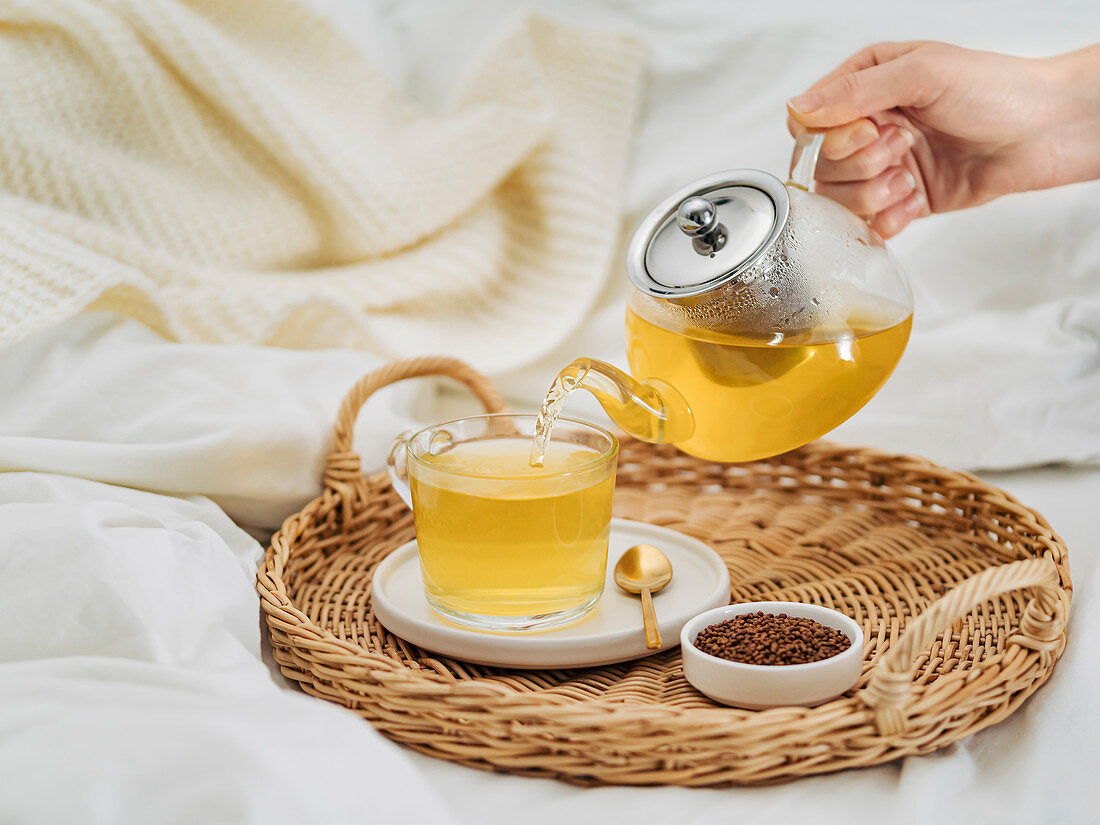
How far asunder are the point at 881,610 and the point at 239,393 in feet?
1.83

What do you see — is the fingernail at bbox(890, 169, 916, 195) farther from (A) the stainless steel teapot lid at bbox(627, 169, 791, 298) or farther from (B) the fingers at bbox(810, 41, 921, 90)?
(A) the stainless steel teapot lid at bbox(627, 169, 791, 298)

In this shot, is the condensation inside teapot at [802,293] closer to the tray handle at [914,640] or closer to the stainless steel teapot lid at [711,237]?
the stainless steel teapot lid at [711,237]

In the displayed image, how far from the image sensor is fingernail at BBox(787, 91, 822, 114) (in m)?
0.74

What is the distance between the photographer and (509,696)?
0.52 m

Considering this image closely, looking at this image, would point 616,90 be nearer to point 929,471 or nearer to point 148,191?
point 148,191

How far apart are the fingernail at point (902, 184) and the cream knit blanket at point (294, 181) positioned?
0.45 m

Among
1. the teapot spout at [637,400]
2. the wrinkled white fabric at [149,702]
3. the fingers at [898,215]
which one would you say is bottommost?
the wrinkled white fabric at [149,702]

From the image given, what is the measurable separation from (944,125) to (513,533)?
577 mm

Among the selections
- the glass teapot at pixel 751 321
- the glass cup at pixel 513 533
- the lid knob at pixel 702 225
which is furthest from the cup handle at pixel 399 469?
the lid knob at pixel 702 225

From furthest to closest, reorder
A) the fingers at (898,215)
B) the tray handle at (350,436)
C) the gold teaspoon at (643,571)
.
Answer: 1. the fingers at (898,215)
2. the tray handle at (350,436)
3. the gold teaspoon at (643,571)

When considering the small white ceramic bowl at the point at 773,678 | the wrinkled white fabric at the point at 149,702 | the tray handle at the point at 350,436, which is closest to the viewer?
the wrinkled white fabric at the point at 149,702

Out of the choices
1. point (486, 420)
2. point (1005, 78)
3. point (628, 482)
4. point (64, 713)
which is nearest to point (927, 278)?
point (1005, 78)

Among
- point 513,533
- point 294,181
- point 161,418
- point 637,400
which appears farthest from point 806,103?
point 294,181

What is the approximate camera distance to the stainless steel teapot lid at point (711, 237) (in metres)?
0.59
